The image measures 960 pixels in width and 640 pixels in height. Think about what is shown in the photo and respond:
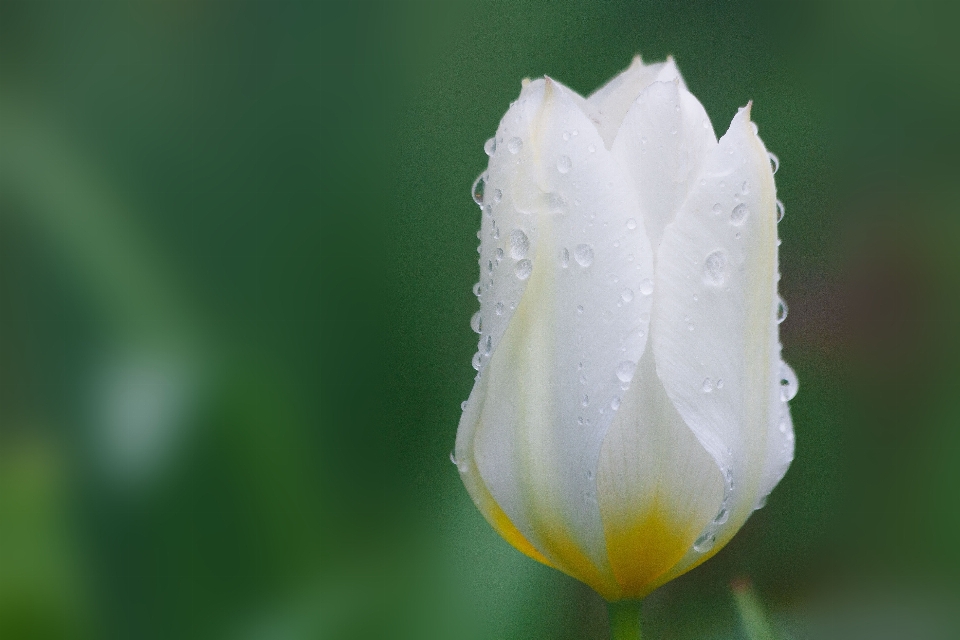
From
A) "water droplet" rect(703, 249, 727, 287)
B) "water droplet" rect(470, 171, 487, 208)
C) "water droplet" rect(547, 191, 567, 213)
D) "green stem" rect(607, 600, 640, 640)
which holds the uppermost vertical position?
"water droplet" rect(470, 171, 487, 208)

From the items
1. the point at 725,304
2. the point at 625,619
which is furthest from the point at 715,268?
the point at 625,619

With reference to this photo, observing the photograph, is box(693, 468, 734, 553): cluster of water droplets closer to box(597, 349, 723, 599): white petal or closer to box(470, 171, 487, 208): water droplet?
box(597, 349, 723, 599): white petal

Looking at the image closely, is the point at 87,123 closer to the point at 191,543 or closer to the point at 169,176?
the point at 169,176

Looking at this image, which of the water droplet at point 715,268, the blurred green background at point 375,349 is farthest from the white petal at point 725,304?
the blurred green background at point 375,349

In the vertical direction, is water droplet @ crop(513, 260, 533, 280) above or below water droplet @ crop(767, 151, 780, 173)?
below

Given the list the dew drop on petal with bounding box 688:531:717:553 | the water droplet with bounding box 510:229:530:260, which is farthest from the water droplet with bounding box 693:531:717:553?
the water droplet with bounding box 510:229:530:260


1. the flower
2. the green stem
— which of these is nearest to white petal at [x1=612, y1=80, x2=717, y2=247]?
the flower
